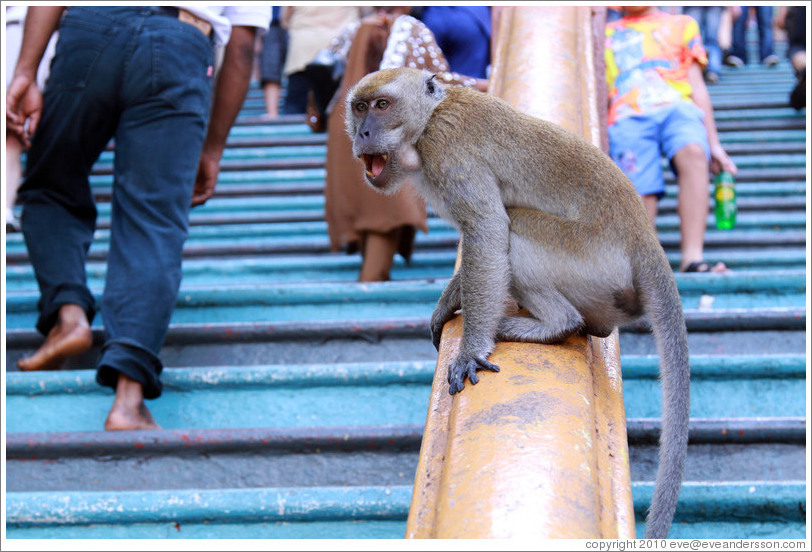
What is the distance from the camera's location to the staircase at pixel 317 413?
2361 millimetres

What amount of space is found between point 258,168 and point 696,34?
9.73 ft

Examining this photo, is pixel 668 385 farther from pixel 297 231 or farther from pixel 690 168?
pixel 297 231

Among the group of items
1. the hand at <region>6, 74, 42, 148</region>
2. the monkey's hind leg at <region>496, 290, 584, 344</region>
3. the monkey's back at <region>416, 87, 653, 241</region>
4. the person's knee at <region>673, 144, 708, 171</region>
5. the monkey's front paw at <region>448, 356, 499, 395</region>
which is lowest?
the person's knee at <region>673, 144, 708, 171</region>

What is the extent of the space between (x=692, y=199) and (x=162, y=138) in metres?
2.44

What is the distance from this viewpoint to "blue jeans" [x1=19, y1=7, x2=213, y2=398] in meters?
2.93

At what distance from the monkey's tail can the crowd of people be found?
501mm

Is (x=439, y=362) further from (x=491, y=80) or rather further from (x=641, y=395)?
(x=491, y=80)

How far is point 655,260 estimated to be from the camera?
2.08 m

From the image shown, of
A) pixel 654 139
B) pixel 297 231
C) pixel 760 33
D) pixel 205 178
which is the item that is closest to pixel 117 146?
pixel 205 178

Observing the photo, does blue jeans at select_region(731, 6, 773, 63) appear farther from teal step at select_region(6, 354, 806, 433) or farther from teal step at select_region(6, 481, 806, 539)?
teal step at select_region(6, 481, 806, 539)

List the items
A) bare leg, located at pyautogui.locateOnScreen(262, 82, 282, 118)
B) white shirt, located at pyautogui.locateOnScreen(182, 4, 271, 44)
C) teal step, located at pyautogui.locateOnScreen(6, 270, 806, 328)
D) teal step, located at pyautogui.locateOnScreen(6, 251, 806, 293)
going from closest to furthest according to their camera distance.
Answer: white shirt, located at pyautogui.locateOnScreen(182, 4, 271, 44), teal step, located at pyautogui.locateOnScreen(6, 270, 806, 328), teal step, located at pyautogui.locateOnScreen(6, 251, 806, 293), bare leg, located at pyautogui.locateOnScreen(262, 82, 282, 118)

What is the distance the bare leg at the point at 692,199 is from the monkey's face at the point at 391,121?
2.03m

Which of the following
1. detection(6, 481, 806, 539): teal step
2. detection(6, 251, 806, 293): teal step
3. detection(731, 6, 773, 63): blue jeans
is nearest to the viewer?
detection(6, 481, 806, 539): teal step

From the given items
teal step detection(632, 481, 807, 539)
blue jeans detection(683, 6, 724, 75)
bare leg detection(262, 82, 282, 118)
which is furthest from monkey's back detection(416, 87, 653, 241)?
blue jeans detection(683, 6, 724, 75)
